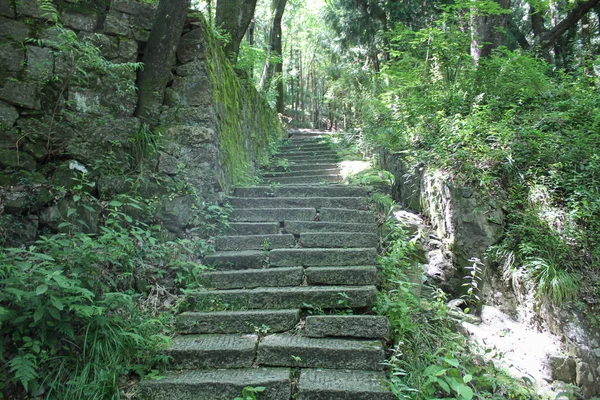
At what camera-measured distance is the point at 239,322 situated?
2.98 m

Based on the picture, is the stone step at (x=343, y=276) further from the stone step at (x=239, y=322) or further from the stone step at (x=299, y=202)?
the stone step at (x=299, y=202)

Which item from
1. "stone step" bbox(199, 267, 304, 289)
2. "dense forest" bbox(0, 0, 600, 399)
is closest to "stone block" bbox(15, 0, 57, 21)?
"dense forest" bbox(0, 0, 600, 399)

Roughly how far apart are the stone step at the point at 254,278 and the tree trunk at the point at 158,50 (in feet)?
6.58

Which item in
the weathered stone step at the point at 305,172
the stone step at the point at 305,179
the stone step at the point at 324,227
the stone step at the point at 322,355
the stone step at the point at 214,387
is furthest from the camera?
the weathered stone step at the point at 305,172

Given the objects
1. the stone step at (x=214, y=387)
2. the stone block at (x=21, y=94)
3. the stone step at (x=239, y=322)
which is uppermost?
the stone block at (x=21, y=94)

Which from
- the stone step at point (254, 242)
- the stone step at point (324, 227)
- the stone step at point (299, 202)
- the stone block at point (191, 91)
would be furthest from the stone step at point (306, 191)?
the stone block at point (191, 91)

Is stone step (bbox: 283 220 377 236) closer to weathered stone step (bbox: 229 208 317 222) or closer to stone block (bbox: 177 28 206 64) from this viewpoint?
weathered stone step (bbox: 229 208 317 222)

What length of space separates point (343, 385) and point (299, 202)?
286 cm

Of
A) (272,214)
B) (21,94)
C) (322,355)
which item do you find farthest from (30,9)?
(322,355)

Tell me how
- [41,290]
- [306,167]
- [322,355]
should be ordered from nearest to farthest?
[41,290] → [322,355] → [306,167]

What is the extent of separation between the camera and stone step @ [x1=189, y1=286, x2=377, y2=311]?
3062 millimetres

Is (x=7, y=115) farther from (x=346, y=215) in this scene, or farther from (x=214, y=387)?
(x=346, y=215)

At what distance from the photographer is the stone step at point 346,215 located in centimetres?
451

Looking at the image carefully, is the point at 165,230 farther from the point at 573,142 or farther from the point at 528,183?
the point at 573,142
